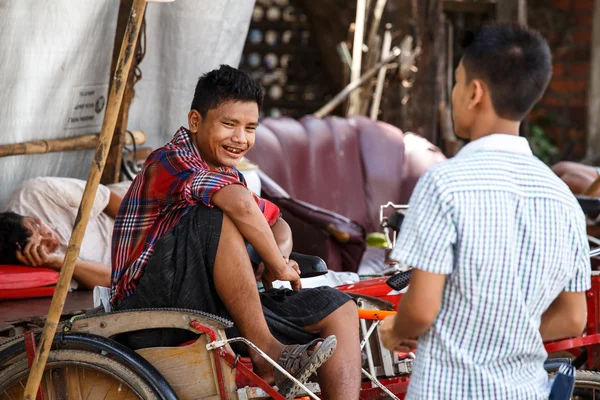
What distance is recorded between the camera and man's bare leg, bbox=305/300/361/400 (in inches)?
113

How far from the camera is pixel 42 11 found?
413 cm

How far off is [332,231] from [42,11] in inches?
79.2

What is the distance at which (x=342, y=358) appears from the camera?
114 inches

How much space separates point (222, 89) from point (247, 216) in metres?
0.50

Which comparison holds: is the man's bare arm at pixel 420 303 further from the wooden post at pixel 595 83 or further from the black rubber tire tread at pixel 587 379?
the wooden post at pixel 595 83

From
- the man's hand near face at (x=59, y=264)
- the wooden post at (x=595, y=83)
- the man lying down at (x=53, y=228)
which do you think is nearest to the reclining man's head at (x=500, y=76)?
the man's hand near face at (x=59, y=264)

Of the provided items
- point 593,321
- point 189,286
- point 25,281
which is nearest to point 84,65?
point 25,281

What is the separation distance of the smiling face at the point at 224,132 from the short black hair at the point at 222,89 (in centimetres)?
2

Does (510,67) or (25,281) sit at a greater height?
(510,67)

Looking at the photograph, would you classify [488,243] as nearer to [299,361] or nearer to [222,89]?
[299,361]

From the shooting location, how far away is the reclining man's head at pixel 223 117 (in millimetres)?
3061

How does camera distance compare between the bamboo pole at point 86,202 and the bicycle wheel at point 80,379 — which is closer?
the bamboo pole at point 86,202

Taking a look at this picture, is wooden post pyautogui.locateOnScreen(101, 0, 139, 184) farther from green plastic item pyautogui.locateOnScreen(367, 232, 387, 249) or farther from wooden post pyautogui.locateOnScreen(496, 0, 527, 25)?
wooden post pyautogui.locateOnScreen(496, 0, 527, 25)

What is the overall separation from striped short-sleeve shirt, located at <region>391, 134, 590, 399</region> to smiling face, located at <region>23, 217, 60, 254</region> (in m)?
2.44
